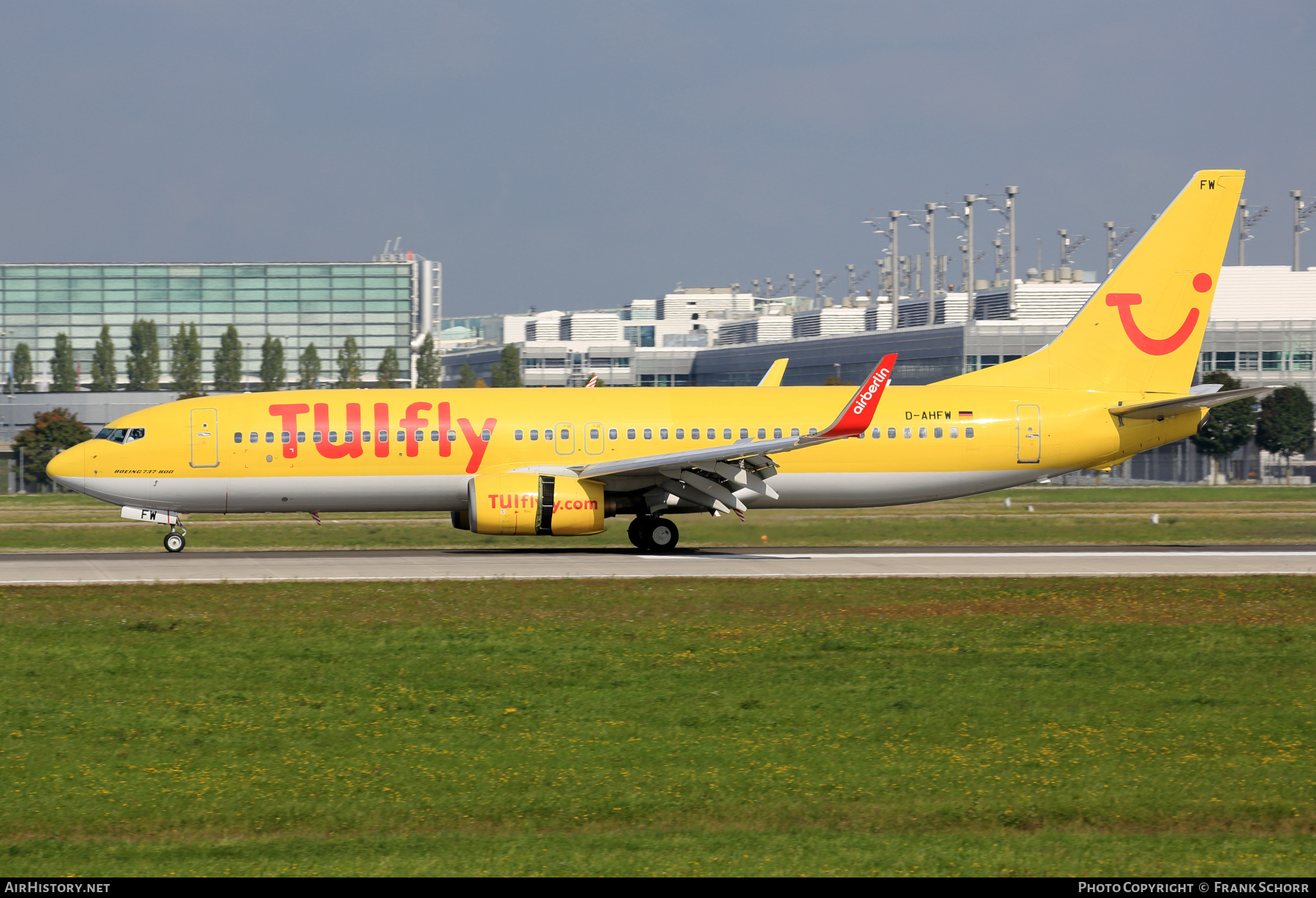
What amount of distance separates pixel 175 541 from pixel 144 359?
13403 cm

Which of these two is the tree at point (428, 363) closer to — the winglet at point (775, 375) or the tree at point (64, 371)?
the tree at point (64, 371)

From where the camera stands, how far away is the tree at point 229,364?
Result: 155 metres

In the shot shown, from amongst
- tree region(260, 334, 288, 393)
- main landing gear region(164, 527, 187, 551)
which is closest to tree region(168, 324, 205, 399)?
tree region(260, 334, 288, 393)

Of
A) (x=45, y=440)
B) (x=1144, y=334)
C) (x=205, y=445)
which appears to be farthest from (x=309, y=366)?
(x=1144, y=334)

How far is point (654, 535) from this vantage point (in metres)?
33.6

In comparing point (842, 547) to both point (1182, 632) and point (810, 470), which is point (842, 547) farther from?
point (1182, 632)

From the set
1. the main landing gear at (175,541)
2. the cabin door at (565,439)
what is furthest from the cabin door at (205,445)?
the cabin door at (565,439)

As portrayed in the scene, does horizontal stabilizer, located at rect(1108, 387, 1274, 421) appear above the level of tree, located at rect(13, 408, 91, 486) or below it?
above

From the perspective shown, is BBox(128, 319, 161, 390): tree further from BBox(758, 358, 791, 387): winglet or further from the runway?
BBox(758, 358, 791, 387): winglet

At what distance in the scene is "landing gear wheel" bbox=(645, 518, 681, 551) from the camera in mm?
33594

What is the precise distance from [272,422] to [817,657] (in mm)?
19692

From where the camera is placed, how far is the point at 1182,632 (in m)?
20.6

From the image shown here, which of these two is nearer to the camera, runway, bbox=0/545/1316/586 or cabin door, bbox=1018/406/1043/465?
runway, bbox=0/545/1316/586

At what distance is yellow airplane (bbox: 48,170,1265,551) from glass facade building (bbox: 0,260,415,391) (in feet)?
531
